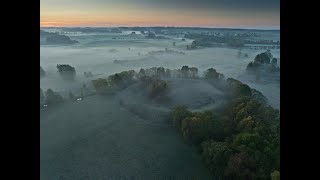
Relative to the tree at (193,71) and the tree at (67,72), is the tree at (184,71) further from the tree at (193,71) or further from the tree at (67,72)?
the tree at (67,72)

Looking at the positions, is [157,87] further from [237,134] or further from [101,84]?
[237,134]

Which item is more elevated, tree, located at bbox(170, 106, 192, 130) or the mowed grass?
tree, located at bbox(170, 106, 192, 130)

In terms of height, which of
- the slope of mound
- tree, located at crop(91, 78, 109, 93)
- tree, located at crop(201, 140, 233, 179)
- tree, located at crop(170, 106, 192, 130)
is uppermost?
tree, located at crop(91, 78, 109, 93)

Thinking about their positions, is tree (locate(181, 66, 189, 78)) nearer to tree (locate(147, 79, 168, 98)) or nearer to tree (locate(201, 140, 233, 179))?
tree (locate(147, 79, 168, 98))

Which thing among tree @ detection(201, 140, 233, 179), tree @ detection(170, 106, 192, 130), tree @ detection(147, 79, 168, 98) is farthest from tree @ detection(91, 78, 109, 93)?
tree @ detection(201, 140, 233, 179)

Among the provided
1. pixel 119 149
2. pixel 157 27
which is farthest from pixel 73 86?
pixel 157 27

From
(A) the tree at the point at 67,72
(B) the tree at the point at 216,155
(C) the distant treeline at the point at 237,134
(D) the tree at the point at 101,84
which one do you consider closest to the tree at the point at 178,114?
(C) the distant treeline at the point at 237,134

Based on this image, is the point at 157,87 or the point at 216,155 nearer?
Answer: the point at 216,155

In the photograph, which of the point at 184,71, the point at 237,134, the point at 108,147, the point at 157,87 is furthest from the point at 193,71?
the point at 108,147
